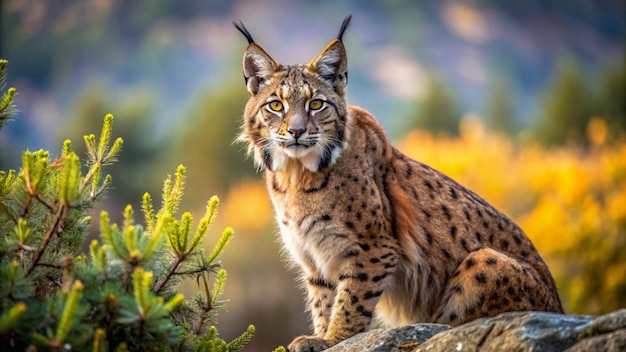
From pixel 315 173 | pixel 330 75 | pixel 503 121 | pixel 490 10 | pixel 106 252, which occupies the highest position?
pixel 490 10

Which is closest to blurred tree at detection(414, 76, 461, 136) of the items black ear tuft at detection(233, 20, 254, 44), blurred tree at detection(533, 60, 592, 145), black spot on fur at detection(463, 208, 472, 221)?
blurred tree at detection(533, 60, 592, 145)

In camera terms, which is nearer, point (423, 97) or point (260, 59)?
point (260, 59)

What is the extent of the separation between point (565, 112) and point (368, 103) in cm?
5931

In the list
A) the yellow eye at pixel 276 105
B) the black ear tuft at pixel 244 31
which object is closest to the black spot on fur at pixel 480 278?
the yellow eye at pixel 276 105

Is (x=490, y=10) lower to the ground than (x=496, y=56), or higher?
higher

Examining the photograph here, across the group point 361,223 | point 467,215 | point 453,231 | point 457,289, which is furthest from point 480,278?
point 361,223

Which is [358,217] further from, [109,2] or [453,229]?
[109,2]

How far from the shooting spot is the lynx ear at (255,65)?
28.3ft

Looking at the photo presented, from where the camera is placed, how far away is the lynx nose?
26.8 feet

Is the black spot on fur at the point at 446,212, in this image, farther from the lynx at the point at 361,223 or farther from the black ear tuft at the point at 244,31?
the black ear tuft at the point at 244,31

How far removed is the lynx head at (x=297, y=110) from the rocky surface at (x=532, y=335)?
256cm

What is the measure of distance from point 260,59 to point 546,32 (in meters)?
122

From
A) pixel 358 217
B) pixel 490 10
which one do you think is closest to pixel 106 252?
pixel 358 217

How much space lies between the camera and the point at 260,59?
870 cm
